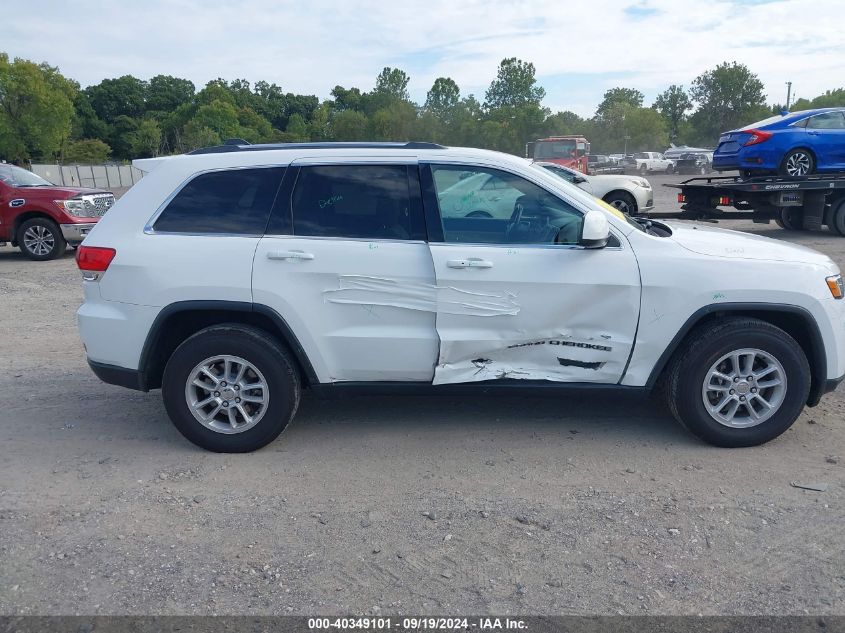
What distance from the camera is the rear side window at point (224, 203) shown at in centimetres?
451

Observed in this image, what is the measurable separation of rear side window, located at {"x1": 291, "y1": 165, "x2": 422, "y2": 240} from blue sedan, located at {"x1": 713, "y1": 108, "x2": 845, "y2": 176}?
11.2 meters

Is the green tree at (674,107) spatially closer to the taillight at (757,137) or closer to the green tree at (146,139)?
the green tree at (146,139)

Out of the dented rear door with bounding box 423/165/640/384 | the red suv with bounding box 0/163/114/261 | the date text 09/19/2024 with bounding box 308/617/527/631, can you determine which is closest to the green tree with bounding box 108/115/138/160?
the red suv with bounding box 0/163/114/261

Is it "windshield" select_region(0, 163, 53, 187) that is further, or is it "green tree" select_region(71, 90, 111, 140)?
"green tree" select_region(71, 90, 111, 140)

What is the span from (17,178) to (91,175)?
4742cm

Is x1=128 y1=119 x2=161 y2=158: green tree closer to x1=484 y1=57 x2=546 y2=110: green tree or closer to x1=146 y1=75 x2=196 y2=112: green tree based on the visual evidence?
x1=146 y1=75 x2=196 y2=112: green tree

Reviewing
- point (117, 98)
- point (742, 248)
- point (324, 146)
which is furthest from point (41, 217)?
point (117, 98)

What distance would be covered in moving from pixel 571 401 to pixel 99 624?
3.44m

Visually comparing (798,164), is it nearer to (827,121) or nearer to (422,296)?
(827,121)

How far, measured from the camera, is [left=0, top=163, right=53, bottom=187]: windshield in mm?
12758

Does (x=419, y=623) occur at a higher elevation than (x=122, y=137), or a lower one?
lower

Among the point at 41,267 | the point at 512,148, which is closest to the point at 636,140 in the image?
the point at 512,148

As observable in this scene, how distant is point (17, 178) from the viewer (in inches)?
511

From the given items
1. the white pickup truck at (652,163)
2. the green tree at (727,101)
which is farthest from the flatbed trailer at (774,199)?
the green tree at (727,101)
